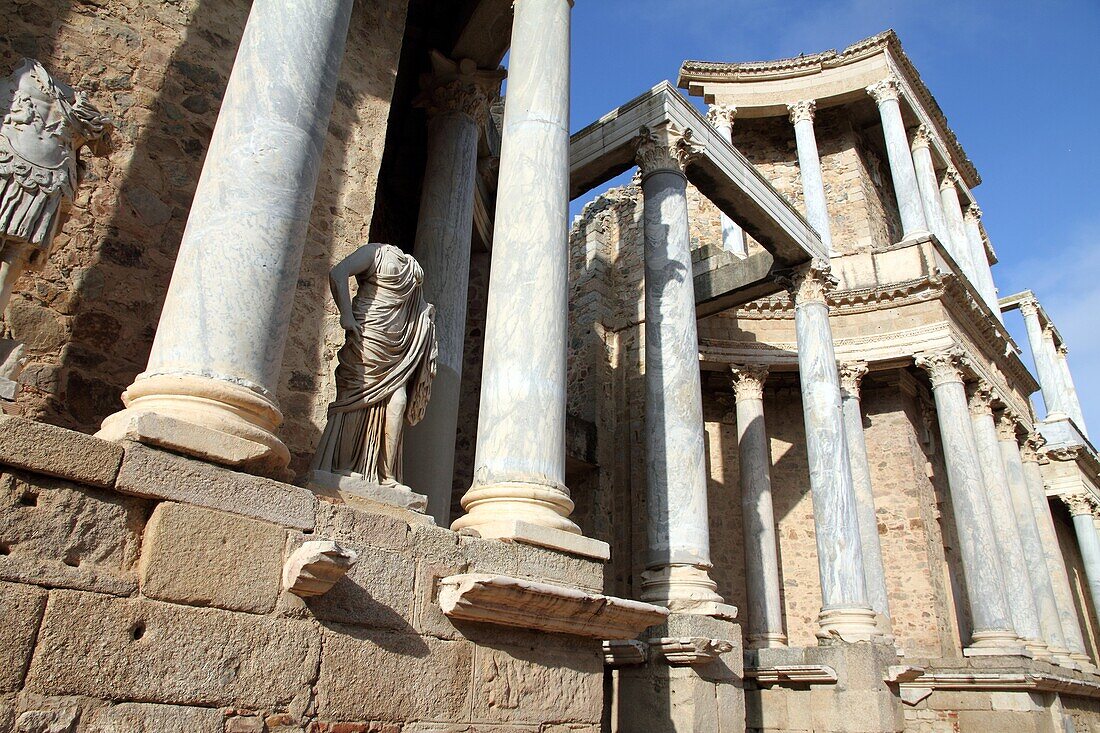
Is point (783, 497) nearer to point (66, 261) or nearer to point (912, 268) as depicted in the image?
point (912, 268)

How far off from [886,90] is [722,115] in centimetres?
381

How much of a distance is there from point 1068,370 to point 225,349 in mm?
29230

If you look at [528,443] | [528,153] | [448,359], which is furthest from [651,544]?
[528,153]

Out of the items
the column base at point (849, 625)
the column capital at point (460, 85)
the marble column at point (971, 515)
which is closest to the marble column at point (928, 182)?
the marble column at point (971, 515)

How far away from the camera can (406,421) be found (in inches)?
222

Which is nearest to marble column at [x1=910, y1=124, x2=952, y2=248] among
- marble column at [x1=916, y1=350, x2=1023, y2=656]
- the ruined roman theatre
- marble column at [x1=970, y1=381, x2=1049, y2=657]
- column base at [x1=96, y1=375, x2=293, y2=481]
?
the ruined roman theatre

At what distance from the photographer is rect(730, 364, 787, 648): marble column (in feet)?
44.3

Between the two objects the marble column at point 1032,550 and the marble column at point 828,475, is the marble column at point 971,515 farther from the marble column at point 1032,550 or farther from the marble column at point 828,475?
the marble column at point 828,475

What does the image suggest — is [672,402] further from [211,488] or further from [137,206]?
[211,488]

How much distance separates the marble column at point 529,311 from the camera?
5312 mm

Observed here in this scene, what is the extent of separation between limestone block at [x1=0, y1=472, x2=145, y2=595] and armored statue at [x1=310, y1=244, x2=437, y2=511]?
158 centimetres

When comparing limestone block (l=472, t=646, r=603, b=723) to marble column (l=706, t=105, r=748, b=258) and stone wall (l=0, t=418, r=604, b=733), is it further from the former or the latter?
marble column (l=706, t=105, r=748, b=258)

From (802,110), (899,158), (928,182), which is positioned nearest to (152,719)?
(899,158)

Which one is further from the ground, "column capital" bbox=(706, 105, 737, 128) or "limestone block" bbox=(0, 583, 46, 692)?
"column capital" bbox=(706, 105, 737, 128)
